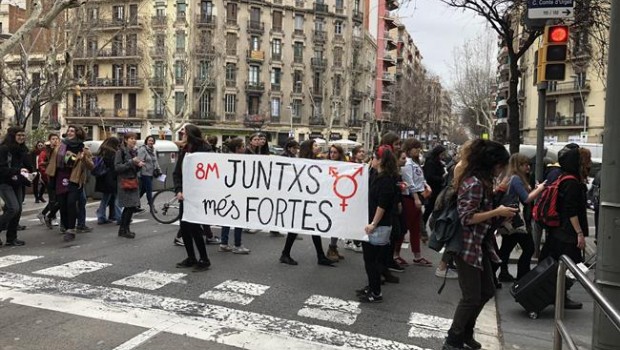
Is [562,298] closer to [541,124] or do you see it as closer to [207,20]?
[541,124]

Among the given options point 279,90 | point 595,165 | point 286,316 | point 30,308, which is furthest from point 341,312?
point 279,90

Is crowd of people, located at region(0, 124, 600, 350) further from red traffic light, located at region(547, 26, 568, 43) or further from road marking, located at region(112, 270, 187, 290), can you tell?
red traffic light, located at region(547, 26, 568, 43)

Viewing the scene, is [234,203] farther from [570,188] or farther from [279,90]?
[279,90]

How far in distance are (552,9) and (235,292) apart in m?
5.70

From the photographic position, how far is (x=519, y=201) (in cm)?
702

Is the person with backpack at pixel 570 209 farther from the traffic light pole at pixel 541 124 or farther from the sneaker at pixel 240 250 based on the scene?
the sneaker at pixel 240 250

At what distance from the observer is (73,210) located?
30.6 ft

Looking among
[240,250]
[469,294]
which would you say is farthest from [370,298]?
[240,250]

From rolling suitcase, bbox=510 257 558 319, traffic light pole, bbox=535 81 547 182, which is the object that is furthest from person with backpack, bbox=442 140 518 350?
traffic light pole, bbox=535 81 547 182

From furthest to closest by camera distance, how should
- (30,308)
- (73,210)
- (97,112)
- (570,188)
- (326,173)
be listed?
(97,112)
(73,210)
(326,173)
(570,188)
(30,308)

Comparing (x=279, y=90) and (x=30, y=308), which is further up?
(x=279, y=90)

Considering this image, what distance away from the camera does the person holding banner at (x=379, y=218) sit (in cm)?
583

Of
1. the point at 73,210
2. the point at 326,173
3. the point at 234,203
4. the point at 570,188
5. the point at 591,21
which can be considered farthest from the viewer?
the point at 591,21

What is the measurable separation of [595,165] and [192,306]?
1795cm
